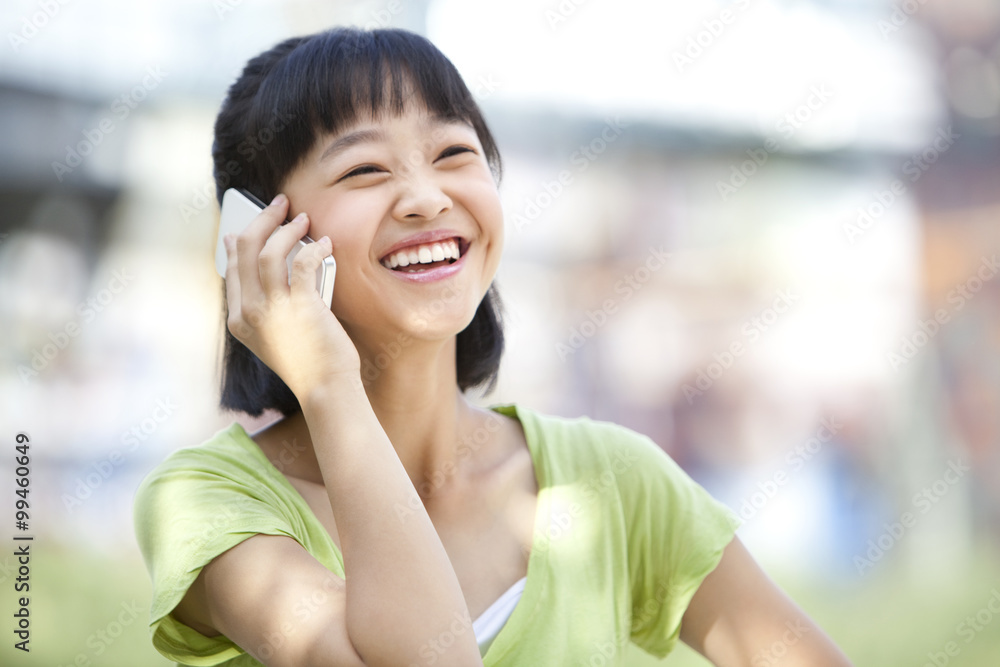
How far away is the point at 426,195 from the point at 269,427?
60 centimetres

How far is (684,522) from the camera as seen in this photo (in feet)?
5.48

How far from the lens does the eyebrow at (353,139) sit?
5.06 feet

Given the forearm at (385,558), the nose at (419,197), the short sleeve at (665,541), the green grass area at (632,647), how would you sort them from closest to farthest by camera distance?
the forearm at (385,558) < the nose at (419,197) < the short sleeve at (665,541) < the green grass area at (632,647)

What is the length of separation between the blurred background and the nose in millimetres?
2706

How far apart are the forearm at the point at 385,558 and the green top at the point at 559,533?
0.17 metres

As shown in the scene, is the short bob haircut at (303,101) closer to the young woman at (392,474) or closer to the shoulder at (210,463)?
the young woman at (392,474)

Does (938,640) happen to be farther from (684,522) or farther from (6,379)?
(6,379)

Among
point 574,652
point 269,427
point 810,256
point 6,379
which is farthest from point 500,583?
point 810,256

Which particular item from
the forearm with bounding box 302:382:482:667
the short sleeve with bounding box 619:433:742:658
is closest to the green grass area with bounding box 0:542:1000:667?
the short sleeve with bounding box 619:433:742:658

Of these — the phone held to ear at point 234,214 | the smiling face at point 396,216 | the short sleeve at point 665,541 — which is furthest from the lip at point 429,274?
the short sleeve at point 665,541

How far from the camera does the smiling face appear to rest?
153 centimetres

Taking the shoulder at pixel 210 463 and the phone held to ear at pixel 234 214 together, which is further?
the phone held to ear at pixel 234 214

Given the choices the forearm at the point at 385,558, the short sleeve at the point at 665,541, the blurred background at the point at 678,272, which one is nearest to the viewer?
the forearm at the point at 385,558

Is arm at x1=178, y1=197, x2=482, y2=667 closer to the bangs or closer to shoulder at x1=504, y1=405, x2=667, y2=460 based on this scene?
the bangs
